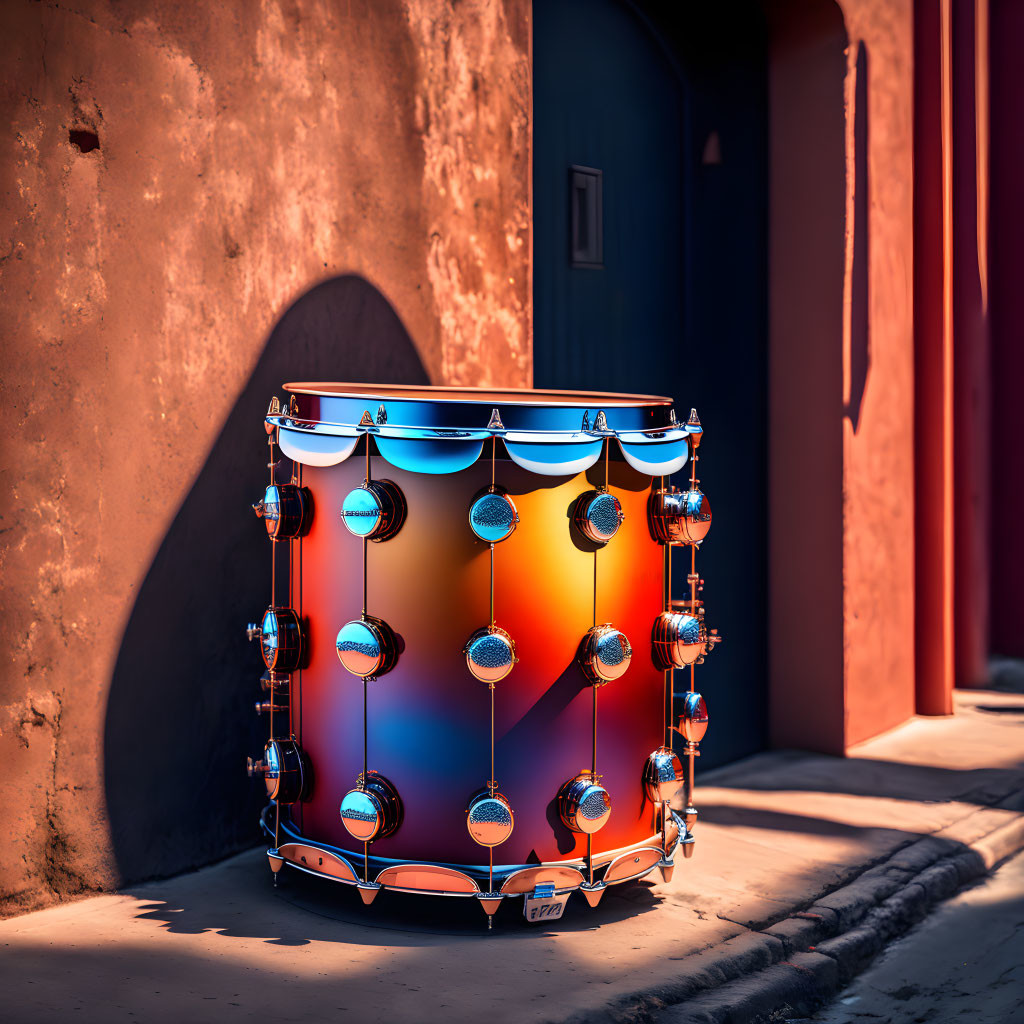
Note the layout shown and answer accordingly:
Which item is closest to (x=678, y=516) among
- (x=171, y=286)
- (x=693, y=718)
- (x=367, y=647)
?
(x=693, y=718)

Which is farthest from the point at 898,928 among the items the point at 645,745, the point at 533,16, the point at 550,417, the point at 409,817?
the point at 533,16

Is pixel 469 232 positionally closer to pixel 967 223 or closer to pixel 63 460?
pixel 63 460

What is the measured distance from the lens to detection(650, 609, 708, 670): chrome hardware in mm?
3818

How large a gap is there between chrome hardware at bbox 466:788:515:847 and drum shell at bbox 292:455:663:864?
75mm

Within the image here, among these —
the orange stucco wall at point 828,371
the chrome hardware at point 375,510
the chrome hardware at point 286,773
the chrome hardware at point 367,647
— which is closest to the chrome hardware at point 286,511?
the chrome hardware at point 375,510

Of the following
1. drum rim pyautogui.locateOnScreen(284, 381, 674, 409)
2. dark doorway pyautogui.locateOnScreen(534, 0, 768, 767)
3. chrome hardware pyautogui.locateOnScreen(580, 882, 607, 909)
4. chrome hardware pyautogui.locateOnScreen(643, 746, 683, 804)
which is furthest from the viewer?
dark doorway pyautogui.locateOnScreen(534, 0, 768, 767)

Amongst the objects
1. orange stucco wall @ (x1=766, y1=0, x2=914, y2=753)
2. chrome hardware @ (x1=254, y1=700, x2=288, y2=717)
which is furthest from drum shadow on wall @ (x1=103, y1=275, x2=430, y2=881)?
orange stucco wall @ (x1=766, y1=0, x2=914, y2=753)

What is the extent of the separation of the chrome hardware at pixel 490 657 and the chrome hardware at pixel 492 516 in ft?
0.92

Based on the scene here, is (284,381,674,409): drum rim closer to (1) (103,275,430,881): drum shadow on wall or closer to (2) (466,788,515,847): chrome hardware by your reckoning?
(1) (103,275,430,881): drum shadow on wall

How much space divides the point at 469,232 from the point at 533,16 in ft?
3.70

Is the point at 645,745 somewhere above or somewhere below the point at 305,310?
below

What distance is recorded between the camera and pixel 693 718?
3936 millimetres

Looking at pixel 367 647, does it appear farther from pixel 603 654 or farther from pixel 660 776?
pixel 660 776

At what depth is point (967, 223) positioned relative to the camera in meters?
7.64
